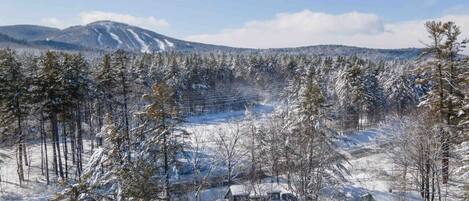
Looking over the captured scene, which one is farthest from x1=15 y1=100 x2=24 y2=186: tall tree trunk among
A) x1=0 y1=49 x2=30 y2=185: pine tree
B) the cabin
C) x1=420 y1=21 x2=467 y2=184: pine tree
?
x1=420 y1=21 x2=467 y2=184: pine tree

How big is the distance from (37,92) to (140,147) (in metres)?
20.3

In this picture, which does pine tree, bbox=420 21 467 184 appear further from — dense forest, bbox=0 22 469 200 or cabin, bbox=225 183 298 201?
cabin, bbox=225 183 298 201

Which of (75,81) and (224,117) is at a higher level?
(75,81)

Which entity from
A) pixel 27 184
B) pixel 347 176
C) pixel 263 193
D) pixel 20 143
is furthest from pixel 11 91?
pixel 347 176

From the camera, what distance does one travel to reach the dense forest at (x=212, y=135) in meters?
17.7

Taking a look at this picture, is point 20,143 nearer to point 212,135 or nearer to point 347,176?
point 212,135

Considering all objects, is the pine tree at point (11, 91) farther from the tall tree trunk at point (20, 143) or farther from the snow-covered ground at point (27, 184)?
the snow-covered ground at point (27, 184)

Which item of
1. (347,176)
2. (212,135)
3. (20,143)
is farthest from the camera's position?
(212,135)

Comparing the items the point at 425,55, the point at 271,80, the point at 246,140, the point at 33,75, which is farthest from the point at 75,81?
the point at 271,80

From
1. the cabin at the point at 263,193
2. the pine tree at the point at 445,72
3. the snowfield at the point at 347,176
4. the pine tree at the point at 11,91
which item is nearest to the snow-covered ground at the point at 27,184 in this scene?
the snowfield at the point at 347,176

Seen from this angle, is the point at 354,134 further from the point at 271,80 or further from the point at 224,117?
the point at 271,80

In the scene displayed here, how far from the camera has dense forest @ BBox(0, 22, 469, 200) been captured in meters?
17.7

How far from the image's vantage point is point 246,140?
4553cm

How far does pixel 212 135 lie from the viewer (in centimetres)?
4906
